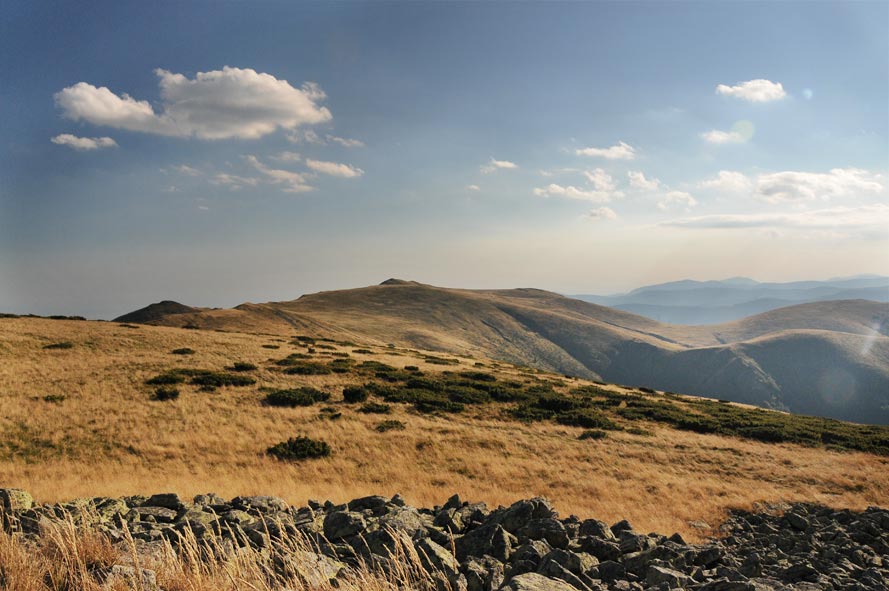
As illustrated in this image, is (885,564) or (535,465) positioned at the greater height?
(885,564)

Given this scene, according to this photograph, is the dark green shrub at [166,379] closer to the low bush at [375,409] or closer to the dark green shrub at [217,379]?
the dark green shrub at [217,379]

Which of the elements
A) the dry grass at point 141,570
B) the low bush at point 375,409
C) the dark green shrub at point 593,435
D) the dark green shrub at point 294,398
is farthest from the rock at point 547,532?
the dark green shrub at point 294,398

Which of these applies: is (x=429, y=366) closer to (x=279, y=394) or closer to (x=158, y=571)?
(x=279, y=394)

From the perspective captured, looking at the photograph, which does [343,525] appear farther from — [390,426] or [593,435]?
[593,435]

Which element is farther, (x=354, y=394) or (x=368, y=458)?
(x=354, y=394)

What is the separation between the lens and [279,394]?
1155 inches

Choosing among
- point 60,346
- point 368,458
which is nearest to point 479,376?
point 368,458

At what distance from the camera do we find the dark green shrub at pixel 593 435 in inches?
1078

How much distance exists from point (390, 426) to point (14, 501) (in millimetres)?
17566

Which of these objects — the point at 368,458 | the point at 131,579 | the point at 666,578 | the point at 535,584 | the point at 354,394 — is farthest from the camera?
the point at 354,394

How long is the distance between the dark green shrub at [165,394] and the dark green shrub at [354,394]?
1037 centimetres

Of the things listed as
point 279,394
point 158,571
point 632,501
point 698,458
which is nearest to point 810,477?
point 698,458

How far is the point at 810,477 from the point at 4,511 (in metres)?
31.6

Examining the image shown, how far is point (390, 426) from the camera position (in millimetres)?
25641
